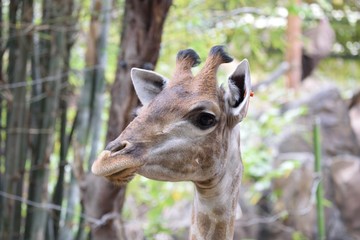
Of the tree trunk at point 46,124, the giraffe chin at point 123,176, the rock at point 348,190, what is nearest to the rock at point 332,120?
the rock at point 348,190

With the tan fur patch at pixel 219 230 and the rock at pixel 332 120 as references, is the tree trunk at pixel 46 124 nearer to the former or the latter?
the tan fur patch at pixel 219 230

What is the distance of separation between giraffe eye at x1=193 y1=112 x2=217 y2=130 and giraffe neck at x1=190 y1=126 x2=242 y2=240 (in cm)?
13

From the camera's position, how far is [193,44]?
330 centimetres

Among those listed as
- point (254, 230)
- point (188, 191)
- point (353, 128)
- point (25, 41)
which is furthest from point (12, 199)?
point (353, 128)

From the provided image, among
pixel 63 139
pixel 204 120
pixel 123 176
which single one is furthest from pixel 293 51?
pixel 123 176

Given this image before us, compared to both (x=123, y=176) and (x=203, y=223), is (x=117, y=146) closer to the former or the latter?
(x=123, y=176)

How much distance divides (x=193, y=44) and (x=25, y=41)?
35.6 inches

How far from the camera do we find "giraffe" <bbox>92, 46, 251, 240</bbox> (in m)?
1.38

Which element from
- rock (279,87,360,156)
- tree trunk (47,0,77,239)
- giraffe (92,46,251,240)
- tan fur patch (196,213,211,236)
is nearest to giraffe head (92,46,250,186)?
giraffe (92,46,251,240)

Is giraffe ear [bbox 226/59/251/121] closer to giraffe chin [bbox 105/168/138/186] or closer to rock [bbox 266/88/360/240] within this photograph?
giraffe chin [bbox 105/168/138/186]

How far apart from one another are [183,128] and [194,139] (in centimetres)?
4

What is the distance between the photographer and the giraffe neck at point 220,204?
1608mm

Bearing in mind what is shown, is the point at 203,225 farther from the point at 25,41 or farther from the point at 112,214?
the point at 25,41

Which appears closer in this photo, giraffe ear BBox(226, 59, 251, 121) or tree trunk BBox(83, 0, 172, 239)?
giraffe ear BBox(226, 59, 251, 121)
